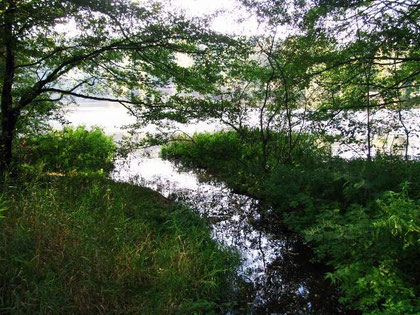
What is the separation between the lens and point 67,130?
399 inches

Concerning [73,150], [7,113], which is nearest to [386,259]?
[7,113]

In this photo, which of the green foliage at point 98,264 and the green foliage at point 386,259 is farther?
the green foliage at point 386,259

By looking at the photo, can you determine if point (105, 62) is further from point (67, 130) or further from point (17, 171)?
point (67, 130)

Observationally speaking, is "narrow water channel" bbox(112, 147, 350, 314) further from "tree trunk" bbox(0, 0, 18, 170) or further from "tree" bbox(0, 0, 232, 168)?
"tree trunk" bbox(0, 0, 18, 170)

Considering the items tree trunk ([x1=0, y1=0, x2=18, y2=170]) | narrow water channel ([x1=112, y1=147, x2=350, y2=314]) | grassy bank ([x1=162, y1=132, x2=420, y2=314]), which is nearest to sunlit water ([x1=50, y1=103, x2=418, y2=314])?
narrow water channel ([x1=112, y1=147, x2=350, y2=314])

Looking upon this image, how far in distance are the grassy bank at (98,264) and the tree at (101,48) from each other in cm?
182

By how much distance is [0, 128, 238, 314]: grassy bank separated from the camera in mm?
2279

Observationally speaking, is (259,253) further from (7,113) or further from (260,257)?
(7,113)

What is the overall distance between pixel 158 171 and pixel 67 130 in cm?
356

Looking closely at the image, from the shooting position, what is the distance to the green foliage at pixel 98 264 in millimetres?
2279

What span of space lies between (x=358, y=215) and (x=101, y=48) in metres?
4.13

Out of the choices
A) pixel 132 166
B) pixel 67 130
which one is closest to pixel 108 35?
pixel 132 166

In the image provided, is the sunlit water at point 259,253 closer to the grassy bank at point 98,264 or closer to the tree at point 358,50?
the grassy bank at point 98,264

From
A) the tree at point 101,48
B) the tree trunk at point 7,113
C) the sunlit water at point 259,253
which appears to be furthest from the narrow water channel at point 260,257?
the tree trunk at point 7,113
